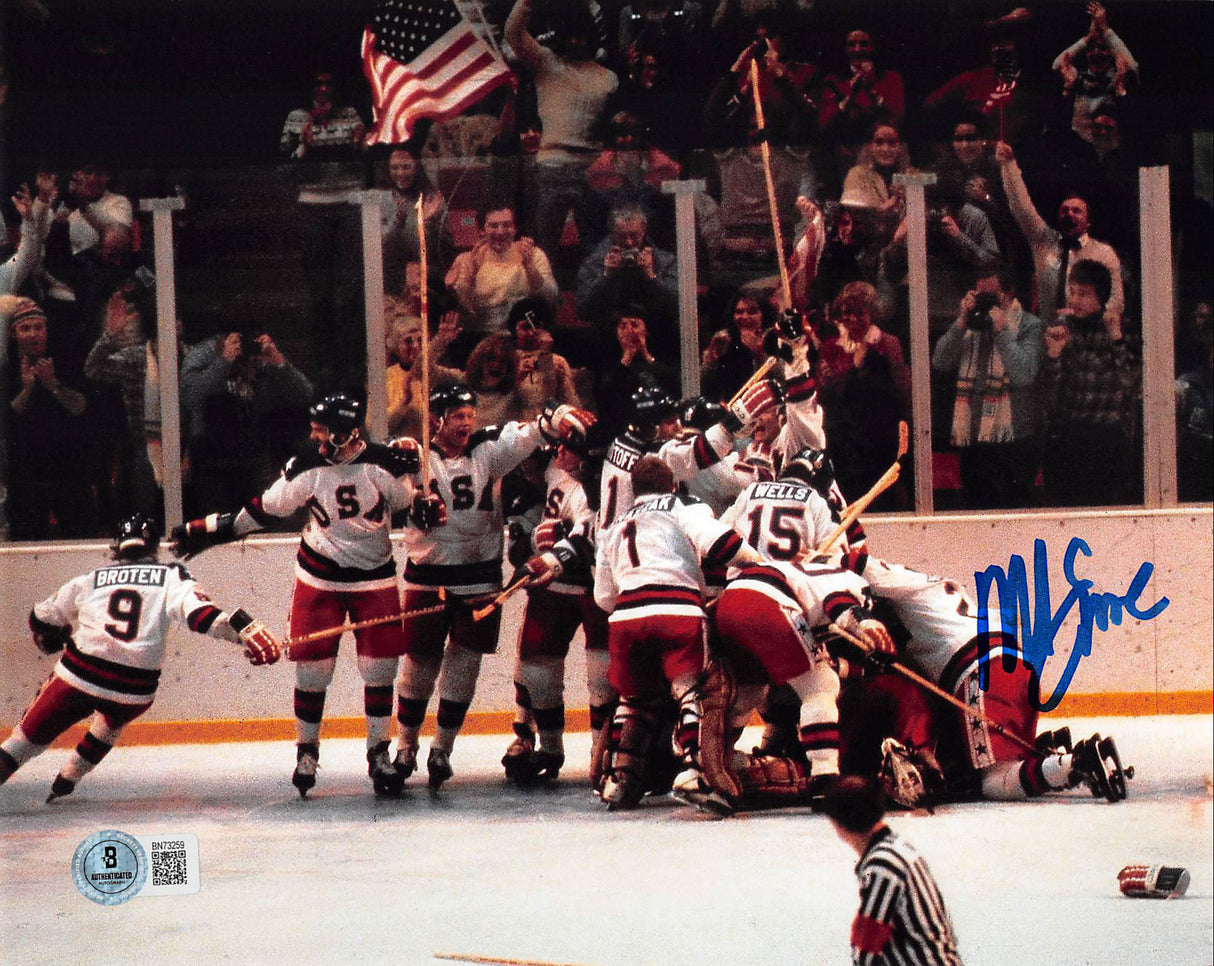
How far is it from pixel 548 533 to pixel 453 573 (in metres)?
0.31

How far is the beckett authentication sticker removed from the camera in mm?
4383

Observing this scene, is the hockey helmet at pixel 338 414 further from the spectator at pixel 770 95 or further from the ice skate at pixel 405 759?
the spectator at pixel 770 95

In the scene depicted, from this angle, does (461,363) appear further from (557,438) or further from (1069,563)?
(1069,563)

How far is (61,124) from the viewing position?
4.44 metres

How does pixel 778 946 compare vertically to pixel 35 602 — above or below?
below

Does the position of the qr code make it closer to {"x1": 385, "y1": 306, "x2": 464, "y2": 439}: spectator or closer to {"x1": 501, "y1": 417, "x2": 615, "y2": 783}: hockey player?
{"x1": 501, "y1": 417, "x2": 615, "y2": 783}: hockey player

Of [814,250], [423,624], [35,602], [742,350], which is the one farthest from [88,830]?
[814,250]

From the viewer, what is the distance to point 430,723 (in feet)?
15.5

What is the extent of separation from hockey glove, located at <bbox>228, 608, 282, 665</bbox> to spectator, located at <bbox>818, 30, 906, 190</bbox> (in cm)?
209

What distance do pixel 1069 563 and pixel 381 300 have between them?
208 centimetres

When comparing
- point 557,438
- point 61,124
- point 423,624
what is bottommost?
point 423,624

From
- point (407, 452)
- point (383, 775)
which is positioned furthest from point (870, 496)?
point (383, 775)
